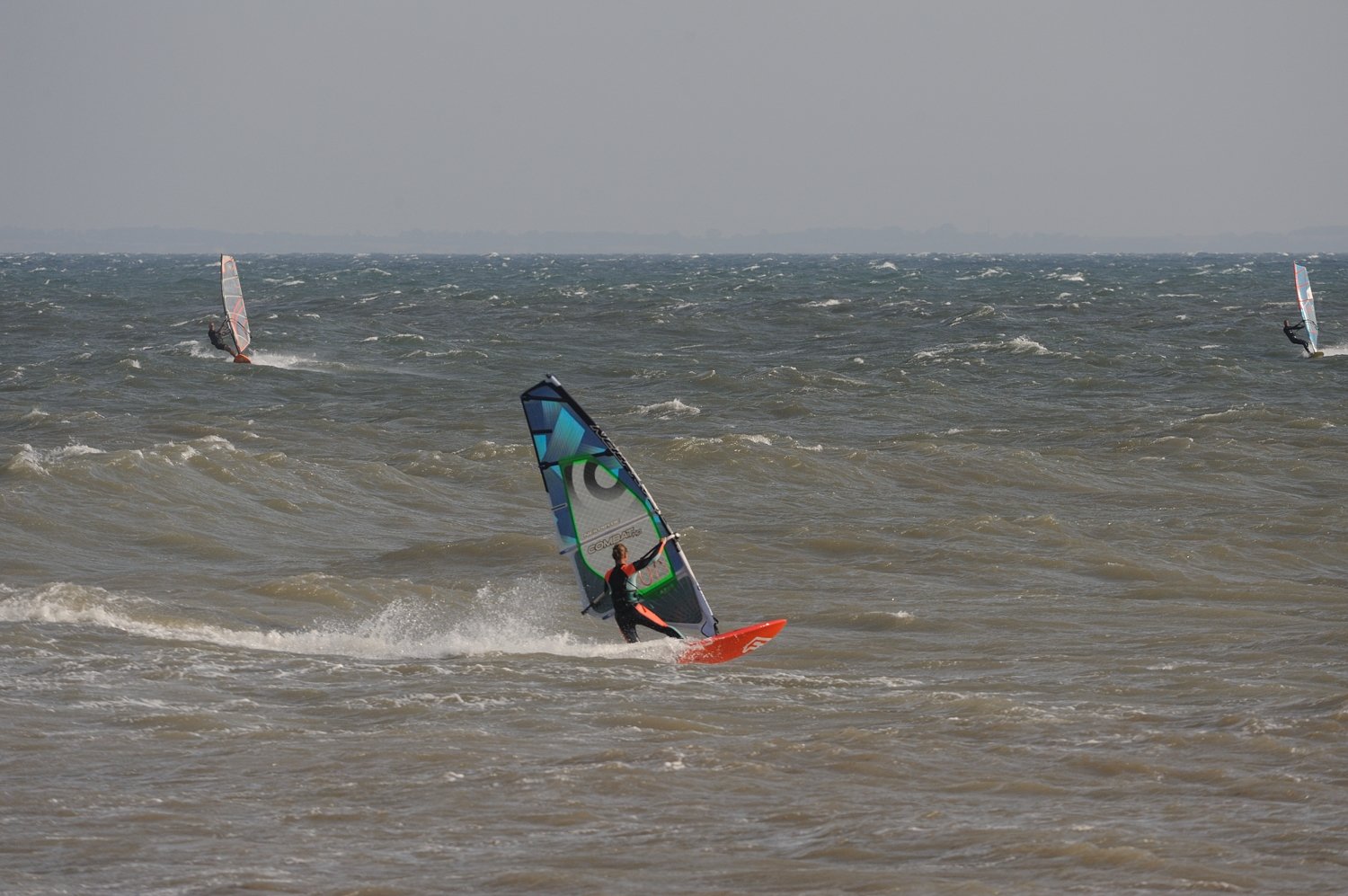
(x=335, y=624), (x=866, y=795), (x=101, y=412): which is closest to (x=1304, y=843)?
(x=866, y=795)

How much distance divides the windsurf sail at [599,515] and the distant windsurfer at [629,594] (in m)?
0.08

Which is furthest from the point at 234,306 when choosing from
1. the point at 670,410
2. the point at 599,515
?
the point at 599,515

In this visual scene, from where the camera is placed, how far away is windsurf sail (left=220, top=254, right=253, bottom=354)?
34.8 m

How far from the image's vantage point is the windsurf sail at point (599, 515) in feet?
Answer: 35.7

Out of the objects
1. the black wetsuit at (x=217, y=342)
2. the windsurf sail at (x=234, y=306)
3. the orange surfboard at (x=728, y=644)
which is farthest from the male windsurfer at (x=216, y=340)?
the orange surfboard at (x=728, y=644)

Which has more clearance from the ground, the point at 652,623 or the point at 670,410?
the point at 670,410

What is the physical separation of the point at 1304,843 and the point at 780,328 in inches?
1490

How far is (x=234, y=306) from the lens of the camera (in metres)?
35.1

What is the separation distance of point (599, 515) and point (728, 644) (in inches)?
54.9

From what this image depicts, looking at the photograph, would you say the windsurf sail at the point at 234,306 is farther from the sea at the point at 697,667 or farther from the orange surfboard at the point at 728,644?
the orange surfboard at the point at 728,644

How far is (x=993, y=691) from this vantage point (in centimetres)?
1015

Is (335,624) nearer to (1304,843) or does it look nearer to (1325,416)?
(1304,843)

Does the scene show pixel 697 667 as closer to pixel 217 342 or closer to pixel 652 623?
pixel 652 623

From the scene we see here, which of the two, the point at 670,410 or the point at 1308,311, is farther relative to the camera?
the point at 1308,311
